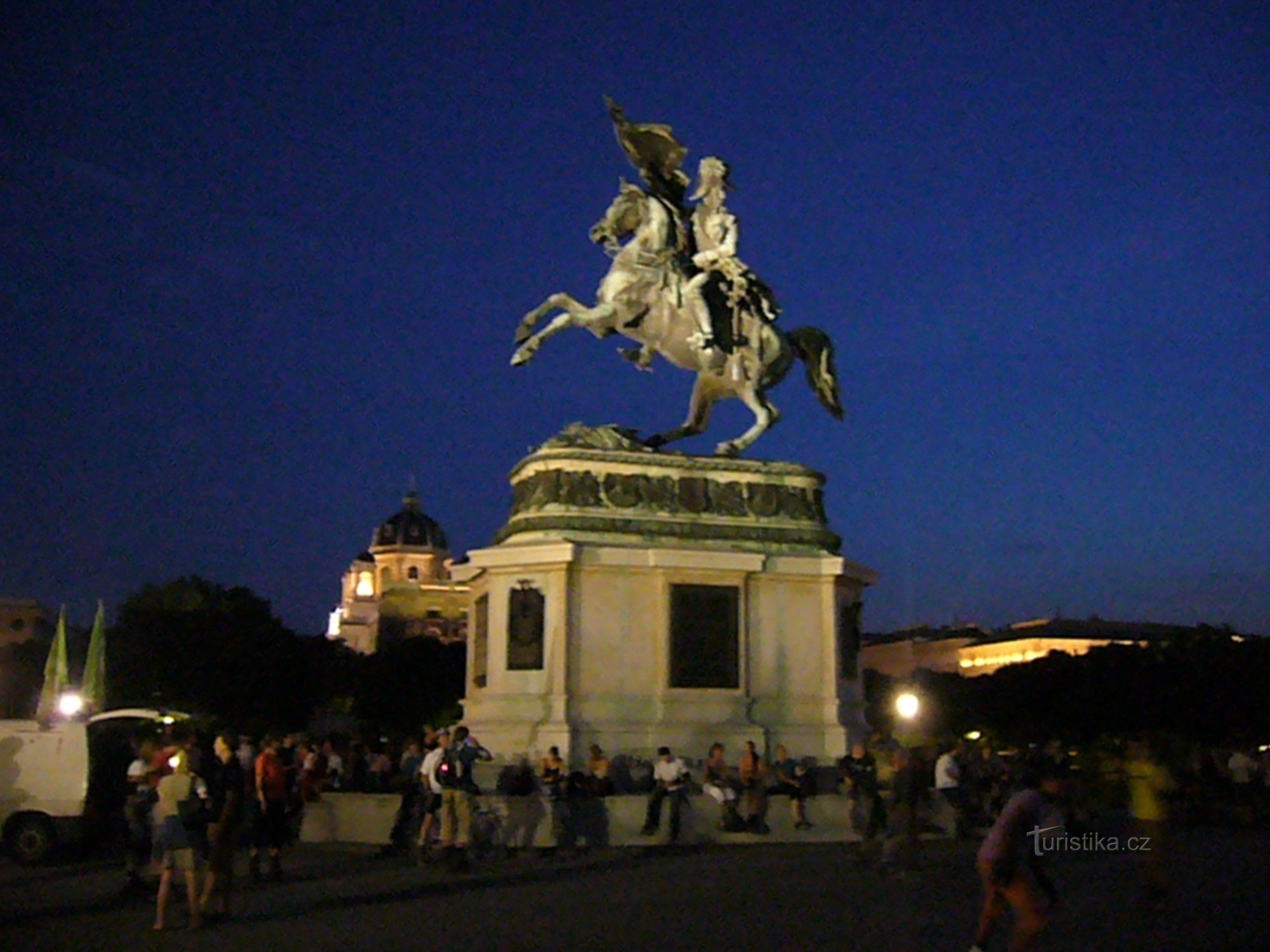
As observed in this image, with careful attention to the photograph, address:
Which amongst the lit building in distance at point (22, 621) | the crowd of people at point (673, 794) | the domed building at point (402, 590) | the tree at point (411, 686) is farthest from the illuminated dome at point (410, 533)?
the crowd of people at point (673, 794)

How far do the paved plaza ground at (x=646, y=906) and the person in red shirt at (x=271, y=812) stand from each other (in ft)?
0.98

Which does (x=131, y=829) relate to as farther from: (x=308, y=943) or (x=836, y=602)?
(x=836, y=602)

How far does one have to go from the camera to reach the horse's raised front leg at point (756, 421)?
74.8ft

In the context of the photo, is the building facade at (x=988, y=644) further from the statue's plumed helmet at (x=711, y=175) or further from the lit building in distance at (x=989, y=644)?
the statue's plumed helmet at (x=711, y=175)

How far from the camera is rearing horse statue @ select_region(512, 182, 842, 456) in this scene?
22125 millimetres

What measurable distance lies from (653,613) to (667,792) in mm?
3805

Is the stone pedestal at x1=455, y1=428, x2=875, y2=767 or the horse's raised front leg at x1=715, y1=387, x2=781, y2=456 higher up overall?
the horse's raised front leg at x1=715, y1=387, x2=781, y2=456

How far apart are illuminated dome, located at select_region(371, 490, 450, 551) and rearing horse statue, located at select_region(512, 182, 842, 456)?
12978 cm

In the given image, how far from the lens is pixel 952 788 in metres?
19.5

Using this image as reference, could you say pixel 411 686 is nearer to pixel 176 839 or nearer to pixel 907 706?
pixel 907 706

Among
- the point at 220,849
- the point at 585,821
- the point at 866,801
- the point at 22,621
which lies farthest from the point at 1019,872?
the point at 22,621

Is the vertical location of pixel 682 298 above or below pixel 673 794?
above

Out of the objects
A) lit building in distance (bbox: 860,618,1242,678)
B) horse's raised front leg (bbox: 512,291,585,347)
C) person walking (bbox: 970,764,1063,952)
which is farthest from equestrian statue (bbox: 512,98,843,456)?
lit building in distance (bbox: 860,618,1242,678)

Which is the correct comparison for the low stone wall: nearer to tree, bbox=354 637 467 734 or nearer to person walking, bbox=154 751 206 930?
person walking, bbox=154 751 206 930
